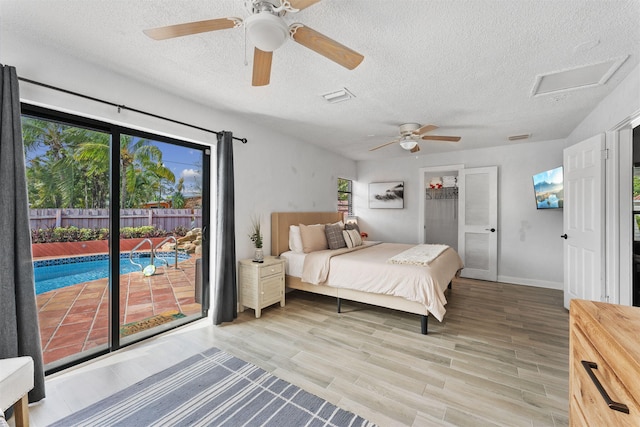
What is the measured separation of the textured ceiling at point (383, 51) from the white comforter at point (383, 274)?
183 cm

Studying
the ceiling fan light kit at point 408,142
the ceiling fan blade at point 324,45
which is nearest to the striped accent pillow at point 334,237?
the ceiling fan light kit at point 408,142

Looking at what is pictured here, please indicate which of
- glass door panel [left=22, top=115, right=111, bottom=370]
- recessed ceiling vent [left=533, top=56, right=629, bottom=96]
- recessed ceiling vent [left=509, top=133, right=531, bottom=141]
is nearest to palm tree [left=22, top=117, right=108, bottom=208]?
glass door panel [left=22, top=115, right=111, bottom=370]

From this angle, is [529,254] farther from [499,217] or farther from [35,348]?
[35,348]

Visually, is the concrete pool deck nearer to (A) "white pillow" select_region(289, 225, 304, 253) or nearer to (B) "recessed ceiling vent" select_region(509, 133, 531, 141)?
(A) "white pillow" select_region(289, 225, 304, 253)

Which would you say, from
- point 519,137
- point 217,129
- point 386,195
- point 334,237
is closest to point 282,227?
point 334,237

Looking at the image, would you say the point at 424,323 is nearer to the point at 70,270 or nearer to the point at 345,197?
the point at 70,270

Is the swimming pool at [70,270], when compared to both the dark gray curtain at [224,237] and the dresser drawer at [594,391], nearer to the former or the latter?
the dark gray curtain at [224,237]

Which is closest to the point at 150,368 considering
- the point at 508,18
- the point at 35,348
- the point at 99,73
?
the point at 35,348

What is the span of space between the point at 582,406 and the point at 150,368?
2743 mm

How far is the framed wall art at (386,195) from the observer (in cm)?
601

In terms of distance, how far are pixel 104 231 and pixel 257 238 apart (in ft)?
5.24

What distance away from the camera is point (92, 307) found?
246 centimetres

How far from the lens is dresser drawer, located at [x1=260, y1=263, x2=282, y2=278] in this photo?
336cm

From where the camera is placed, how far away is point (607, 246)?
2.82 meters
